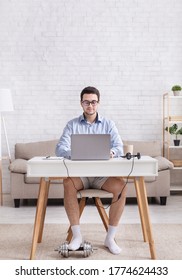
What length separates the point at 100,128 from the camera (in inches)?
142

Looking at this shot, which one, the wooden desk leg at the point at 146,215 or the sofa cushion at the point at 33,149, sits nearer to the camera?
the wooden desk leg at the point at 146,215

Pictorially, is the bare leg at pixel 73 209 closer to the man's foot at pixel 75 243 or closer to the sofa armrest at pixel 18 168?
the man's foot at pixel 75 243

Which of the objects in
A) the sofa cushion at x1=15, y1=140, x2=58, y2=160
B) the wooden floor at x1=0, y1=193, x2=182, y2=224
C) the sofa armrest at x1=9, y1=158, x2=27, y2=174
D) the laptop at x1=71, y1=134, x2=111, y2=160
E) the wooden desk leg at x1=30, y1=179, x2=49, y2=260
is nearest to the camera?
the laptop at x1=71, y1=134, x2=111, y2=160

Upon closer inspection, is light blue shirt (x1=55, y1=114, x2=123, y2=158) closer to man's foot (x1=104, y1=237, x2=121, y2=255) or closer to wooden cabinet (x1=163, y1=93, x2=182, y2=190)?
man's foot (x1=104, y1=237, x2=121, y2=255)

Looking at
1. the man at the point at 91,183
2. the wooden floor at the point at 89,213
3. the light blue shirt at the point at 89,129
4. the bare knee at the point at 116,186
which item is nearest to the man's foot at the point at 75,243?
the man at the point at 91,183

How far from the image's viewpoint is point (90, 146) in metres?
3.07

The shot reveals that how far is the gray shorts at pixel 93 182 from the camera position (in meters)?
3.46

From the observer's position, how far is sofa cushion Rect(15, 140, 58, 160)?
5.72 meters

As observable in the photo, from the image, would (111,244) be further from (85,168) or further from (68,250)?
(85,168)

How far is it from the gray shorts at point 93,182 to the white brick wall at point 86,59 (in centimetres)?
260

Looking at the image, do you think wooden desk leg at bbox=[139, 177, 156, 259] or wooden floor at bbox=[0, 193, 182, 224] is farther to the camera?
wooden floor at bbox=[0, 193, 182, 224]

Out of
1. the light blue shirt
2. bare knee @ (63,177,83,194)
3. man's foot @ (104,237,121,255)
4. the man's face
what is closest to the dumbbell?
man's foot @ (104,237,121,255)

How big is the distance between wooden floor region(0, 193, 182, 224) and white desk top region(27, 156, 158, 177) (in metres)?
1.45

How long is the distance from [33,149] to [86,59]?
1256 millimetres
